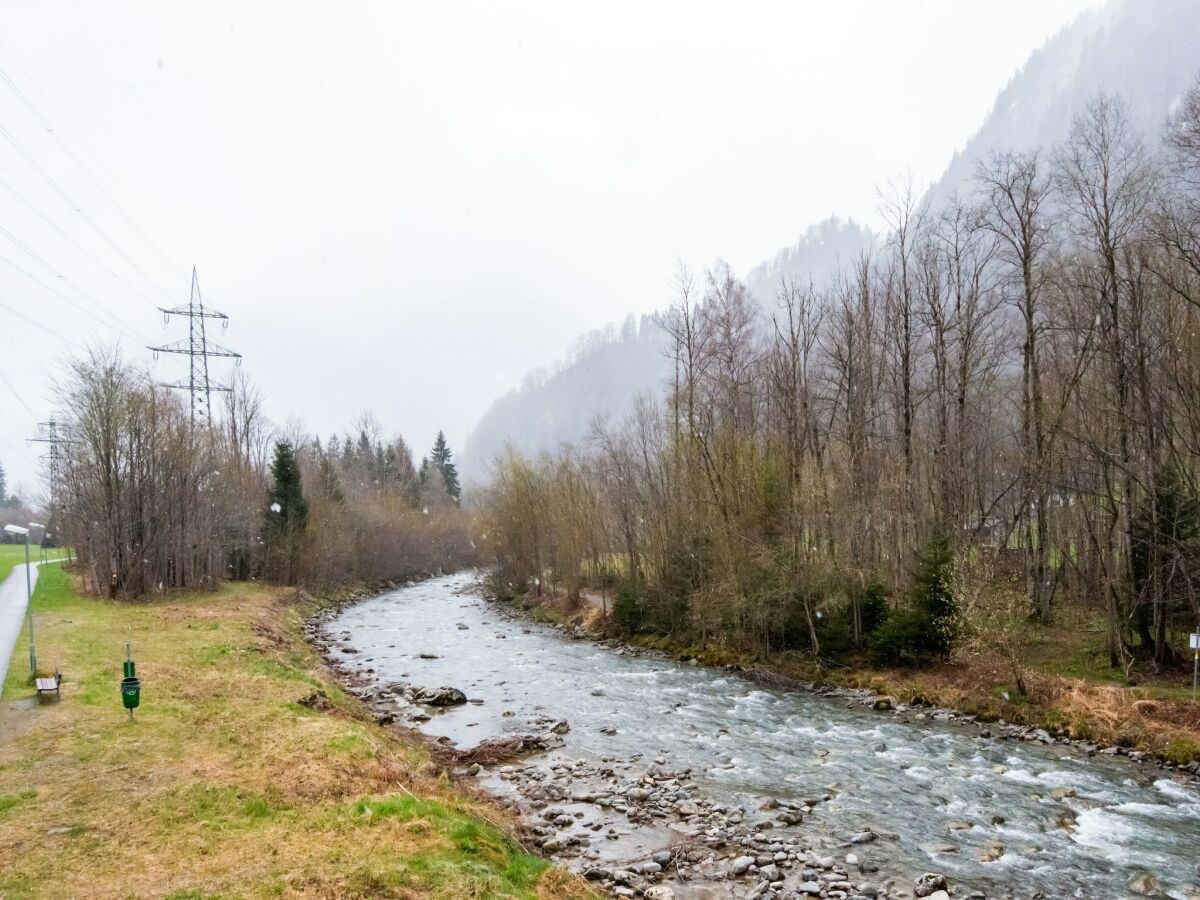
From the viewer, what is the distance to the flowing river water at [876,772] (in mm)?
10773

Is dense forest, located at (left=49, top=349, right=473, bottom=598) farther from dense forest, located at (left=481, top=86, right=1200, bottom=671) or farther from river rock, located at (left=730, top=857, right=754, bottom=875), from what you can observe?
river rock, located at (left=730, top=857, right=754, bottom=875)

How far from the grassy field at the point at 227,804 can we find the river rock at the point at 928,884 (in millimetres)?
4733

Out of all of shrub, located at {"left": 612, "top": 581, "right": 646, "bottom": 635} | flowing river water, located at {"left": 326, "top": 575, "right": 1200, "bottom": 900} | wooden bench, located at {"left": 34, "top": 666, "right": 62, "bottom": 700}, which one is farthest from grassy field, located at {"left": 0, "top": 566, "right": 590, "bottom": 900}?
shrub, located at {"left": 612, "top": 581, "right": 646, "bottom": 635}

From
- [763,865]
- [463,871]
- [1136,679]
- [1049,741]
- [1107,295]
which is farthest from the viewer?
[1107,295]

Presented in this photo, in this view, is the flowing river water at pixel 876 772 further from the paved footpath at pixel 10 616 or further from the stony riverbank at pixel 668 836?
the paved footpath at pixel 10 616

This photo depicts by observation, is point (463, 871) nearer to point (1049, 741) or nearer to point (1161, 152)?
point (1049, 741)

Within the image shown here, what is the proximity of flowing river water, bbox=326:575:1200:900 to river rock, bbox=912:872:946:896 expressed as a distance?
185mm

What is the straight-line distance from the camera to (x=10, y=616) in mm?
24156

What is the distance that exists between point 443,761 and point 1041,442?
69.3 feet

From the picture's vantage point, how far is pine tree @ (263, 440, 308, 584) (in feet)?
159

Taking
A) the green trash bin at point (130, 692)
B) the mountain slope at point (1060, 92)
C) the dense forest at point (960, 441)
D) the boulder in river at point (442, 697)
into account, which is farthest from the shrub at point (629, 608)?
the mountain slope at point (1060, 92)

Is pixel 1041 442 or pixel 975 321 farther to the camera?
pixel 975 321

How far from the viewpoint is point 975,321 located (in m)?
26.2

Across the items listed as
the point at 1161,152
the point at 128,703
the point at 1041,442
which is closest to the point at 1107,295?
the point at 1041,442
